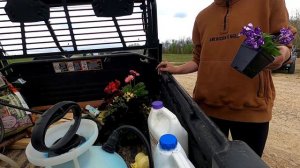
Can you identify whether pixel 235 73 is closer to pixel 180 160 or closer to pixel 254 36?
pixel 254 36

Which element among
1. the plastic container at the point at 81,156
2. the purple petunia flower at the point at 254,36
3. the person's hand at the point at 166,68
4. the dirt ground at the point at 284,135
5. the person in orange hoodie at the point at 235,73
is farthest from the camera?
the dirt ground at the point at 284,135

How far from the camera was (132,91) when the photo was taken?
1.90m

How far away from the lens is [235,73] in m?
1.54

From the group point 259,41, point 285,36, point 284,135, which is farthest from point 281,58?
point 284,135

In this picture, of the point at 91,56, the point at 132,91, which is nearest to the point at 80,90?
the point at 91,56

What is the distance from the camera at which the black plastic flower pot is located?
1.25 metres

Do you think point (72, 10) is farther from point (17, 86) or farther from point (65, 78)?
point (17, 86)

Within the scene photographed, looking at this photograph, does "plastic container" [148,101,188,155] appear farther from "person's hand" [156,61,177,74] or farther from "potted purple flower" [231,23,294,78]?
"person's hand" [156,61,177,74]

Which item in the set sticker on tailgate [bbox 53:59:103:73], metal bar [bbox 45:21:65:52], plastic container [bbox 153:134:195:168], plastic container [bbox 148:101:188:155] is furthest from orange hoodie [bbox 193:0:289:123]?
metal bar [bbox 45:21:65:52]

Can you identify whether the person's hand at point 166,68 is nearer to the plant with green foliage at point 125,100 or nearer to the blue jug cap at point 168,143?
the plant with green foliage at point 125,100

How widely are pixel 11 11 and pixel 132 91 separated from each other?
0.97 metres

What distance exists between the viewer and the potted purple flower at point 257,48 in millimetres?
1224

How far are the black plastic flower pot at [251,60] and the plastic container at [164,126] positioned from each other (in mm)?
404

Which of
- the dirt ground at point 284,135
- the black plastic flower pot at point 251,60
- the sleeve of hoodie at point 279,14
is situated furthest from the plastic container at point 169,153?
the dirt ground at point 284,135
